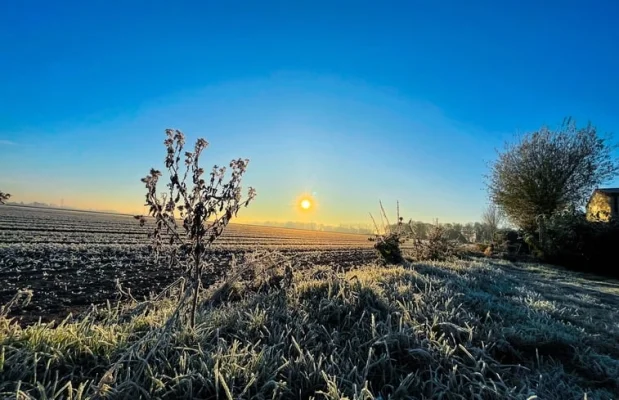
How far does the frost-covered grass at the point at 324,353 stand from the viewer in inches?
97.4

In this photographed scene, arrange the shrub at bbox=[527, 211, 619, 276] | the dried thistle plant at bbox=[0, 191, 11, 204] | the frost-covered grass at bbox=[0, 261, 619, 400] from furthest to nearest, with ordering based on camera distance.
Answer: the shrub at bbox=[527, 211, 619, 276]
the dried thistle plant at bbox=[0, 191, 11, 204]
the frost-covered grass at bbox=[0, 261, 619, 400]

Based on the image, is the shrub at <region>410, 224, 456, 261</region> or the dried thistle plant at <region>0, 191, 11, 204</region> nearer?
the dried thistle plant at <region>0, 191, 11, 204</region>

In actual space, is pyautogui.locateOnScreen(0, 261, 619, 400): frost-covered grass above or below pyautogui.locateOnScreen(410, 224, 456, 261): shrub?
below

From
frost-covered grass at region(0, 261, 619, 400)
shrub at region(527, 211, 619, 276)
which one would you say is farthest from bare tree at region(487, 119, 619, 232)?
frost-covered grass at region(0, 261, 619, 400)

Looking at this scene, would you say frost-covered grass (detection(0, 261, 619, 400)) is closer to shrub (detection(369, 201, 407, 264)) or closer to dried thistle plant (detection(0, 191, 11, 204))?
dried thistle plant (detection(0, 191, 11, 204))

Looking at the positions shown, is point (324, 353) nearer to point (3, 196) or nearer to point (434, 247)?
point (3, 196)

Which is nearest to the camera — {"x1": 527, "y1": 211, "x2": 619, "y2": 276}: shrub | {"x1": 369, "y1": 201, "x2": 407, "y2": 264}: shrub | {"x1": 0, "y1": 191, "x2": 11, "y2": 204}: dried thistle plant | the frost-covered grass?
the frost-covered grass

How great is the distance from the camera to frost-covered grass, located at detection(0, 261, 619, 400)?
2.47 metres

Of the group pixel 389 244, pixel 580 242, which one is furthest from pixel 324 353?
pixel 580 242

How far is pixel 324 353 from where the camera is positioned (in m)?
3.37

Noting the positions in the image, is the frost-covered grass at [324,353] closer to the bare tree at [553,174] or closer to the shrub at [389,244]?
the shrub at [389,244]

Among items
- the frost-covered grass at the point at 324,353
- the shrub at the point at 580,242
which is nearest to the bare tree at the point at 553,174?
the shrub at the point at 580,242

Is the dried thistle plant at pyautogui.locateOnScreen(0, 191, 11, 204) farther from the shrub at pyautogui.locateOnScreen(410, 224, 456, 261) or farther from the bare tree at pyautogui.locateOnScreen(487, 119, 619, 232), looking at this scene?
the bare tree at pyautogui.locateOnScreen(487, 119, 619, 232)

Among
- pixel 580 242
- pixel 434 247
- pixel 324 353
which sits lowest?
pixel 324 353
